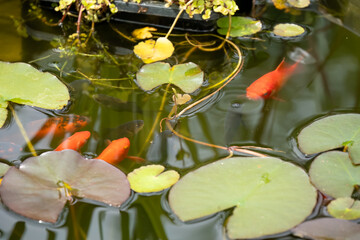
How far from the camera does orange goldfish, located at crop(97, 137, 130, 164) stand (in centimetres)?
147

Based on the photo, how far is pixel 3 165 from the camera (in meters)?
1.43

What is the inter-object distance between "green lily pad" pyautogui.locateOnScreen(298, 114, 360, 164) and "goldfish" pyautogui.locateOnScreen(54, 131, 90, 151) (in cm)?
87

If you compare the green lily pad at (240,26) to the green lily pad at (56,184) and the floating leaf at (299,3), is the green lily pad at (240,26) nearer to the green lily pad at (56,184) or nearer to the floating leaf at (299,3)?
the floating leaf at (299,3)

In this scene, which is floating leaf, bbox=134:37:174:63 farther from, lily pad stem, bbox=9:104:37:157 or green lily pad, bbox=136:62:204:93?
lily pad stem, bbox=9:104:37:157

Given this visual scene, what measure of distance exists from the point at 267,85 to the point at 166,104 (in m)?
0.47

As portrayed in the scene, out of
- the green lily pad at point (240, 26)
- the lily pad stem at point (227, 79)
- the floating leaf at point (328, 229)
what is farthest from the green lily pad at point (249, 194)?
the green lily pad at point (240, 26)

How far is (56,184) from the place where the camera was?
1.34 metres

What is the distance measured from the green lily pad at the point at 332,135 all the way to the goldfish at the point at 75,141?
0.87 m

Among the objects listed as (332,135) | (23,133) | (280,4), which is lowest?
(23,133)

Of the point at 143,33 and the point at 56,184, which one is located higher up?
the point at 143,33

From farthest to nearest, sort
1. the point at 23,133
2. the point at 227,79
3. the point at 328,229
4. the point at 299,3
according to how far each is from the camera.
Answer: the point at 299,3 → the point at 227,79 → the point at 23,133 → the point at 328,229

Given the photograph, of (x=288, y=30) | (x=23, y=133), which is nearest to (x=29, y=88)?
(x=23, y=133)

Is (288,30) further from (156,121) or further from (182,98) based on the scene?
(156,121)

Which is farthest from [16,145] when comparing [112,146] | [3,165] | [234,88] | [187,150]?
[234,88]
